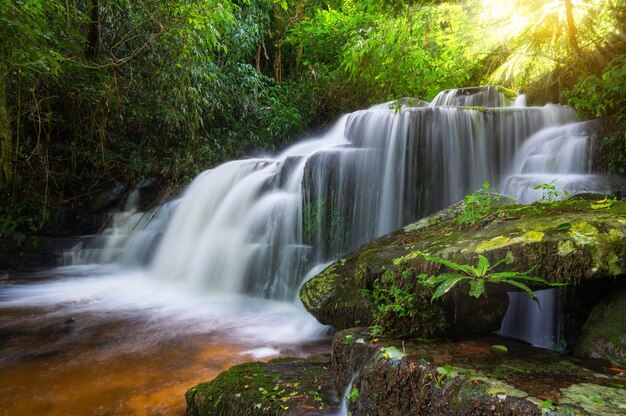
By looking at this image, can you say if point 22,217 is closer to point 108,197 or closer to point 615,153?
point 108,197

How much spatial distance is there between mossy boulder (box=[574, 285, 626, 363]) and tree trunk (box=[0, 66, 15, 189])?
263 inches

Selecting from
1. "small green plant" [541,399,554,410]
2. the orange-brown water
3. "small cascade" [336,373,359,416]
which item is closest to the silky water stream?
the orange-brown water

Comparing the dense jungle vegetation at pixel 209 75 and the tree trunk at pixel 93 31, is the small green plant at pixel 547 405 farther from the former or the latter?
the tree trunk at pixel 93 31

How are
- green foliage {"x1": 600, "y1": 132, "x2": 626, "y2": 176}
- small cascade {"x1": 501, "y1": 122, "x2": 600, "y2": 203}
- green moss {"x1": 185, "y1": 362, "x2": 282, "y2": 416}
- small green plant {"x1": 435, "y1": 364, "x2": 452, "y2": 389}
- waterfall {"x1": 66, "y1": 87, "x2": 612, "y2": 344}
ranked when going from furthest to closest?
waterfall {"x1": 66, "y1": 87, "x2": 612, "y2": 344} < green foliage {"x1": 600, "y1": 132, "x2": 626, "y2": 176} < small cascade {"x1": 501, "y1": 122, "x2": 600, "y2": 203} < green moss {"x1": 185, "y1": 362, "x2": 282, "y2": 416} < small green plant {"x1": 435, "y1": 364, "x2": 452, "y2": 389}

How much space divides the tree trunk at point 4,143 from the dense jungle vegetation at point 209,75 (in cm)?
2

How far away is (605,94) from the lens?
5531 millimetres

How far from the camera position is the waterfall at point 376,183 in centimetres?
566

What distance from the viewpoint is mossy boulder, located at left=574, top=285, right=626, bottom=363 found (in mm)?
2090

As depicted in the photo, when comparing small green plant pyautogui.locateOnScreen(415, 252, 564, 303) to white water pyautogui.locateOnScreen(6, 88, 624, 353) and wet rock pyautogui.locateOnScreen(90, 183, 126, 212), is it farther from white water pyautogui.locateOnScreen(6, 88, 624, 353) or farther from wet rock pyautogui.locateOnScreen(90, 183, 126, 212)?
wet rock pyautogui.locateOnScreen(90, 183, 126, 212)

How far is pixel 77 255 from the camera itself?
757 cm

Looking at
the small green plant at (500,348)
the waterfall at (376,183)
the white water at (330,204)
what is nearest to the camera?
the small green plant at (500,348)

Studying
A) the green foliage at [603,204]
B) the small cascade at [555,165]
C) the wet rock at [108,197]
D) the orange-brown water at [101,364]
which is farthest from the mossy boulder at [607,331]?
the wet rock at [108,197]

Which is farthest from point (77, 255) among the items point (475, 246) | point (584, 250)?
point (584, 250)

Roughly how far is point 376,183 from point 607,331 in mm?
4021
